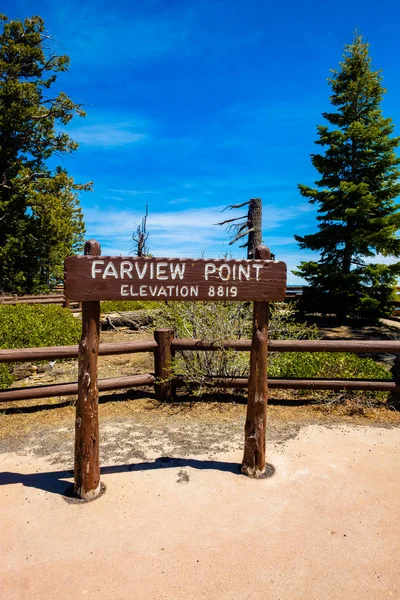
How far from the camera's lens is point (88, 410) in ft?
11.7

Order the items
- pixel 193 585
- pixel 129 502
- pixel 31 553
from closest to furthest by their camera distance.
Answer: pixel 193 585
pixel 31 553
pixel 129 502

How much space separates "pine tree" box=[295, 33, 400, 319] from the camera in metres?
15.1

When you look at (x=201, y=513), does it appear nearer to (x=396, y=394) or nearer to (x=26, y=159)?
(x=396, y=394)

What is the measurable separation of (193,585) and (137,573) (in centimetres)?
39

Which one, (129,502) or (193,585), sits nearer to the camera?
(193,585)

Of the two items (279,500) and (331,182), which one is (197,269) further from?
(331,182)

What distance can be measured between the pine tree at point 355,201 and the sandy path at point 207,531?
12.1m

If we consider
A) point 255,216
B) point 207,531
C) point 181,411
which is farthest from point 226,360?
point 255,216

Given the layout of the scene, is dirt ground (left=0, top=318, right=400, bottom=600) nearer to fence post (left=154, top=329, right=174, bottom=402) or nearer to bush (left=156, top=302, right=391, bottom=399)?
fence post (left=154, top=329, right=174, bottom=402)

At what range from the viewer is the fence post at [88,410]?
11.5 ft

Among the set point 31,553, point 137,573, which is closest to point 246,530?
point 137,573

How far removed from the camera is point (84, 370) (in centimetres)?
355

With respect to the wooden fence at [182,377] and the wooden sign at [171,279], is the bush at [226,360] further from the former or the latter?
the wooden sign at [171,279]

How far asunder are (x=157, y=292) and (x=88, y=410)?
1.25 meters
